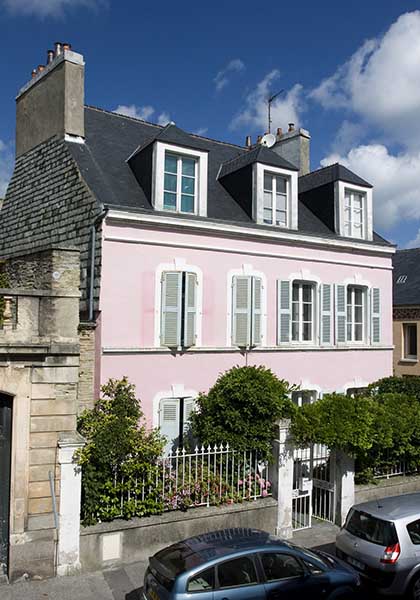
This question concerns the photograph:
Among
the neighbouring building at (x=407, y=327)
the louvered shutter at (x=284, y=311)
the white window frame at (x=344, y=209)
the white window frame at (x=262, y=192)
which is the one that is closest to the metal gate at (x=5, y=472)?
the louvered shutter at (x=284, y=311)

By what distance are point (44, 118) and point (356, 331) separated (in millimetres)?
11585

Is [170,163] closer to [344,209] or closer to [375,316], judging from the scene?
[344,209]

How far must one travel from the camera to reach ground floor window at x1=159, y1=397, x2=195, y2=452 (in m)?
12.6

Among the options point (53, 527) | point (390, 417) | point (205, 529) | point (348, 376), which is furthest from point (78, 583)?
point (348, 376)

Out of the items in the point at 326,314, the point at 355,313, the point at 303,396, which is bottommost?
the point at 303,396

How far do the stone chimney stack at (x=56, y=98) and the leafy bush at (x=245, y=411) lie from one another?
26.4 feet

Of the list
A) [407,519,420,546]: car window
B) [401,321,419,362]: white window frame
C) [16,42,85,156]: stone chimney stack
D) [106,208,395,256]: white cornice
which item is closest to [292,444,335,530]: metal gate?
[407,519,420,546]: car window

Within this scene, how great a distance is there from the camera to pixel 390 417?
12.0 meters

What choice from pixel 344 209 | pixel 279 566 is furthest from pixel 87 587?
pixel 344 209

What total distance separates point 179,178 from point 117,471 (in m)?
7.65

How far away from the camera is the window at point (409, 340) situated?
25.0 meters

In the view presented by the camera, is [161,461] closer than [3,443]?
No

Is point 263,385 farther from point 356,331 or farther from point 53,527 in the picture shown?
point 356,331

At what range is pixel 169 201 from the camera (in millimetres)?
13312
